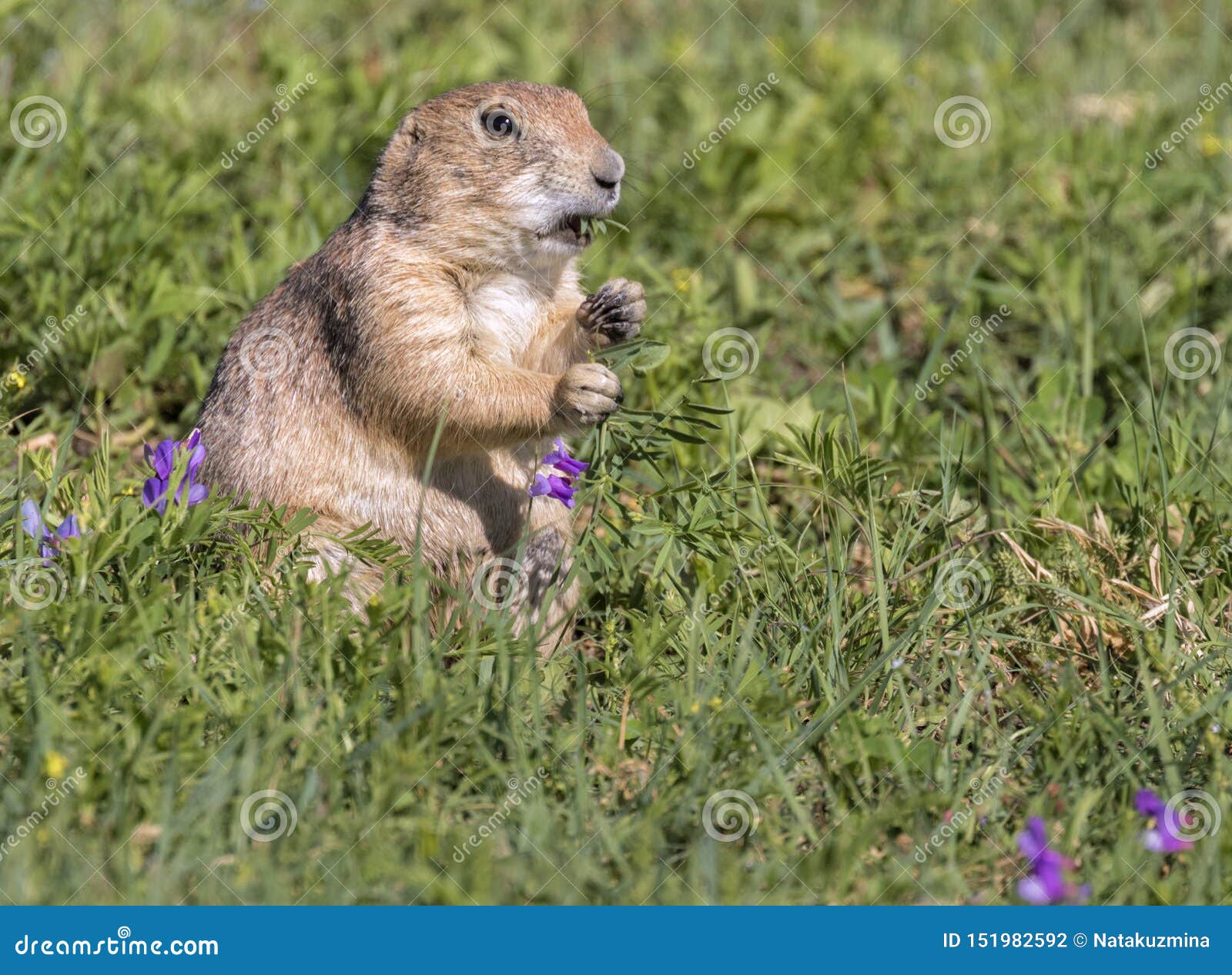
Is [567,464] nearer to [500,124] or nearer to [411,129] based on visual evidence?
[500,124]

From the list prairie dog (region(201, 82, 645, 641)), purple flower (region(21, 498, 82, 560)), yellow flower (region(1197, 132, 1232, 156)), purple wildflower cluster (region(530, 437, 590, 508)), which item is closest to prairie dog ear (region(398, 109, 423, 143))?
prairie dog (region(201, 82, 645, 641))

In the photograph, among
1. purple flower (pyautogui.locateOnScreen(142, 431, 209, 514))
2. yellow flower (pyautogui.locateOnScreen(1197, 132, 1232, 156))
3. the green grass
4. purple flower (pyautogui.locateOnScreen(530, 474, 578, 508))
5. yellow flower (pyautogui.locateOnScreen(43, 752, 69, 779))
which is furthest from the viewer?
yellow flower (pyautogui.locateOnScreen(1197, 132, 1232, 156))

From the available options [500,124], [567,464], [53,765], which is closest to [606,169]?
[500,124]

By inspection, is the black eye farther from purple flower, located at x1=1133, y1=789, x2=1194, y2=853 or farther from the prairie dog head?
purple flower, located at x1=1133, y1=789, x2=1194, y2=853

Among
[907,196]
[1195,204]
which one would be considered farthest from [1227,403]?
[907,196]

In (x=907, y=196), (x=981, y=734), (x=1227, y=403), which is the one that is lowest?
(x=981, y=734)

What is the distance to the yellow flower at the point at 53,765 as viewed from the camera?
3297 mm

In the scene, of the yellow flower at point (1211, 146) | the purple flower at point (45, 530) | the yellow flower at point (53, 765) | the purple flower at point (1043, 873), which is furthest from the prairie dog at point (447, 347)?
the yellow flower at point (1211, 146)

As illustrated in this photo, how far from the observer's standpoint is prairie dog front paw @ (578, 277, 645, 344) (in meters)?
4.59

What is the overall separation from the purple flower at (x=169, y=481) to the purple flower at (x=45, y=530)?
22 centimetres

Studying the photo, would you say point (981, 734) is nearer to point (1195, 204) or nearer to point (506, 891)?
point (506, 891)

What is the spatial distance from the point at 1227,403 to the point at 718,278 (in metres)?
2.28

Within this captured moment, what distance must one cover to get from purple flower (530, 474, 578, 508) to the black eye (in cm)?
109

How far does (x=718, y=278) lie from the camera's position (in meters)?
6.68
